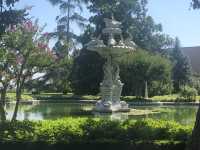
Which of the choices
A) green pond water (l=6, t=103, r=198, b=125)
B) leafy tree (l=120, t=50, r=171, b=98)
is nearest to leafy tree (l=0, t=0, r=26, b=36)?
green pond water (l=6, t=103, r=198, b=125)

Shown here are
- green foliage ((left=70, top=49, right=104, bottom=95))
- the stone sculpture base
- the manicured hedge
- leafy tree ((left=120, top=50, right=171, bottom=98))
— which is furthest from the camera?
green foliage ((left=70, top=49, right=104, bottom=95))

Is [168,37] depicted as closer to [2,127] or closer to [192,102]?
[192,102]

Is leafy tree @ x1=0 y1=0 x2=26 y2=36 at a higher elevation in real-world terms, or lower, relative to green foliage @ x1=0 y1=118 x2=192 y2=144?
higher

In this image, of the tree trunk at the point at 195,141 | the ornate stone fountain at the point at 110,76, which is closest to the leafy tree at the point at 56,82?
the ornate stone fountain at the point at 110,76

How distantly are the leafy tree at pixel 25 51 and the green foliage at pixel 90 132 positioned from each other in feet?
13.3

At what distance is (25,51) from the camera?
53.0 feet

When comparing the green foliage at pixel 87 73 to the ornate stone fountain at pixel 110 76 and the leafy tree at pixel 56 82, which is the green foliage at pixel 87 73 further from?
the ornate stone fountain at pixel 110 76

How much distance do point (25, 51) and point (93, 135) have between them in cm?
562

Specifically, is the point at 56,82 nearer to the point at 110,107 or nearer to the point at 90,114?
the point at 110,107

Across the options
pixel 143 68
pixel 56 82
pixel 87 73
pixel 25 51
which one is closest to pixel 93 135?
pixel 25 51

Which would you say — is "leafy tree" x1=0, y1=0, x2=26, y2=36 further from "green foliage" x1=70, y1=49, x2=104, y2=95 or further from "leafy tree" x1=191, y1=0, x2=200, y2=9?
"green foliage" x1=70, y1=49, x2=104, y2=95

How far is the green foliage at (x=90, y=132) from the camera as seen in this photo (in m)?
11.1

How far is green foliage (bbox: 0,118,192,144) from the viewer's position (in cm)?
1110

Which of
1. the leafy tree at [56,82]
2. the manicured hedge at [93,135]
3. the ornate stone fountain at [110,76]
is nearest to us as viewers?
the manicured hedge at [93,135]
